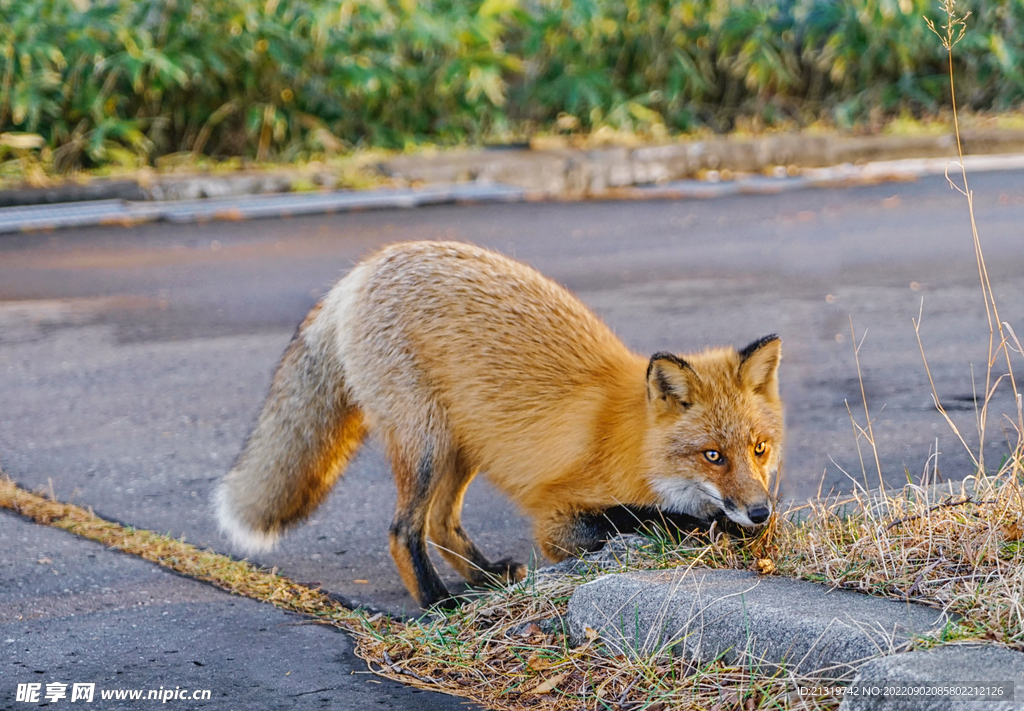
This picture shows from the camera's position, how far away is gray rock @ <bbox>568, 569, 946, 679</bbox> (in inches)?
112

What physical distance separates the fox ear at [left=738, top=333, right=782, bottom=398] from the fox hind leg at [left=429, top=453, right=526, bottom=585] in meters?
1.05

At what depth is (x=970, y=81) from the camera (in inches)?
575

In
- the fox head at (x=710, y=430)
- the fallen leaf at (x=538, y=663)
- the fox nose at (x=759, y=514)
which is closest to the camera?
the fallen leaf at (x=538, y=663)

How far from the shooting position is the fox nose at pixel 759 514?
11.4ft

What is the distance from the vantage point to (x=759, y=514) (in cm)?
346

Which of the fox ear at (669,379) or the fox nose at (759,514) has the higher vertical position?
the fox ear at (669,379)

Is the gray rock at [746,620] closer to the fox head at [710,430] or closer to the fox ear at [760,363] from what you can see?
the fox head at [710,430]

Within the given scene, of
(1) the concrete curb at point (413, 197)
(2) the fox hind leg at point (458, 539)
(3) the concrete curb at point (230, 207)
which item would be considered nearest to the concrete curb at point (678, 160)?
(1) the concrete curb at point (413, 197)

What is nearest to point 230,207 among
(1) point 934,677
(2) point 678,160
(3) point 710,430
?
(2) point 678,160

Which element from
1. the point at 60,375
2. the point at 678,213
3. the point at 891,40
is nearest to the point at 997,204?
the point at 678,213

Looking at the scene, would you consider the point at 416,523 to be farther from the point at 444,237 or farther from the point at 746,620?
the point at 444,237

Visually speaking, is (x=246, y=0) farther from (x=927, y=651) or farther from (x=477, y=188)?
(x=927, y=651)

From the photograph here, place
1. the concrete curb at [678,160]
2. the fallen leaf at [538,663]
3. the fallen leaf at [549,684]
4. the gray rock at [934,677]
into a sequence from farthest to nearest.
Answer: the concrete curb at [678,160], the fallen leaf at [538,663], the fallen leaf at [549,684], the gray rock at [934,677]

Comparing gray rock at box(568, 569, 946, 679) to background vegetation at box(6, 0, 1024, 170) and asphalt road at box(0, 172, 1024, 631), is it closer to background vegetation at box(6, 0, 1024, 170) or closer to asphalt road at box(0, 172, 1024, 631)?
asphalt road at box(0, 172, 1024, 631)
